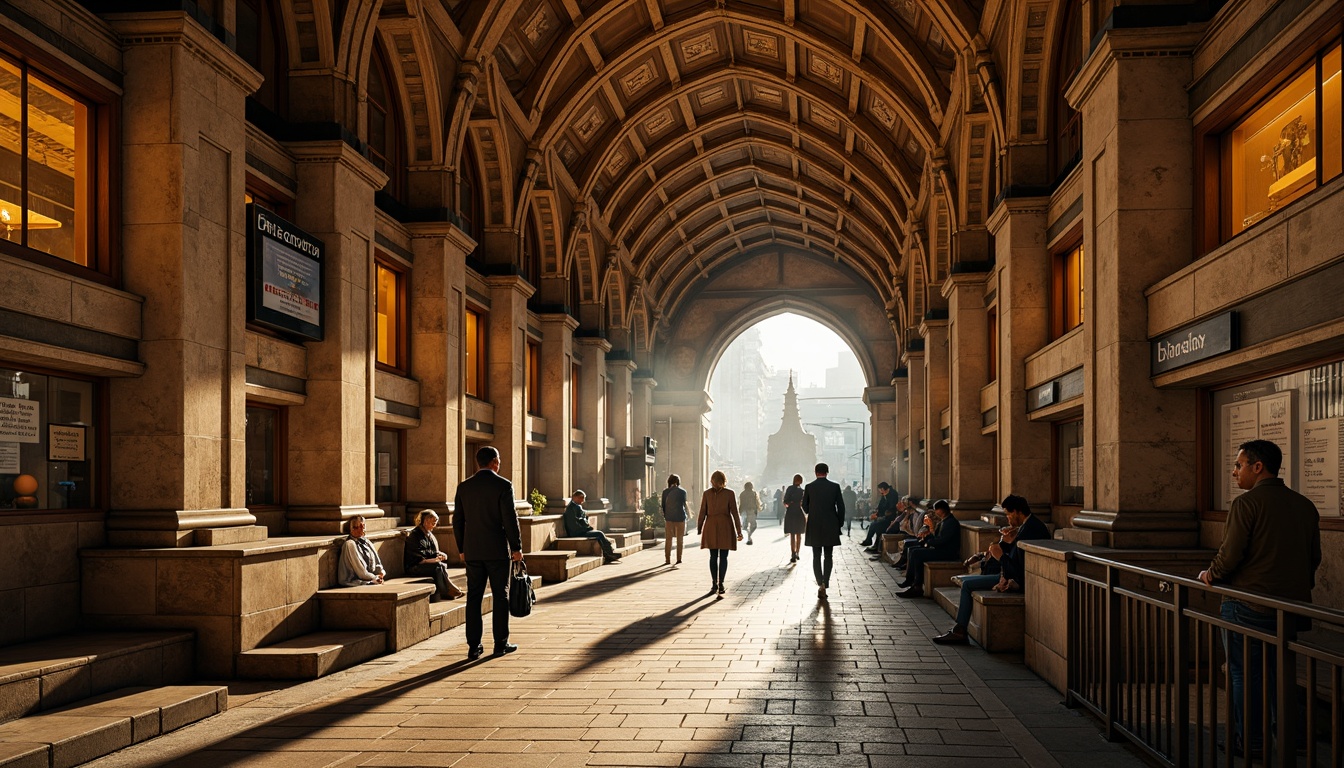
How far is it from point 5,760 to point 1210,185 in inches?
354

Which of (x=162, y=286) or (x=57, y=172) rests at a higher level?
(x=57, y=172)

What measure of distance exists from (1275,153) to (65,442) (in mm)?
9319

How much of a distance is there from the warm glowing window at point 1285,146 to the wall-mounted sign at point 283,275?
8668 mm

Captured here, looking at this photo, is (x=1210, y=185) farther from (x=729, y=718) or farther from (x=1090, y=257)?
(x=729, y=718)

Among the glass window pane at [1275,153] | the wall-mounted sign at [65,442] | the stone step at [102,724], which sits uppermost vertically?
the glass window pane at [1275,153]

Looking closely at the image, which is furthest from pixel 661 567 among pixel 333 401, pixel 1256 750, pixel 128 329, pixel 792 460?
pixel 792 460

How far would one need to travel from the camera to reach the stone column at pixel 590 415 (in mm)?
28312

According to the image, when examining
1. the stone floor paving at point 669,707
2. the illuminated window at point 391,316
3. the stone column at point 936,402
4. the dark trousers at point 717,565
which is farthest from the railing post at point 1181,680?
the stone column at point 936,402

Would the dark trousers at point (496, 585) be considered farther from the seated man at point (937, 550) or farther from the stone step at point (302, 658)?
the seated man at point (937, 550)

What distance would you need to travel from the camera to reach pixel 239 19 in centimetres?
1160

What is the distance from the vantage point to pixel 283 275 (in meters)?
11.1

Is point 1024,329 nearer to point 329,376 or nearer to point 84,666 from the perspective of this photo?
point 329,376

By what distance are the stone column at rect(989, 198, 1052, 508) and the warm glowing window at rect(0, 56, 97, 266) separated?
35.1ft

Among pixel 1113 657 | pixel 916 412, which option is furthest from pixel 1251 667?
pixel 916 412
